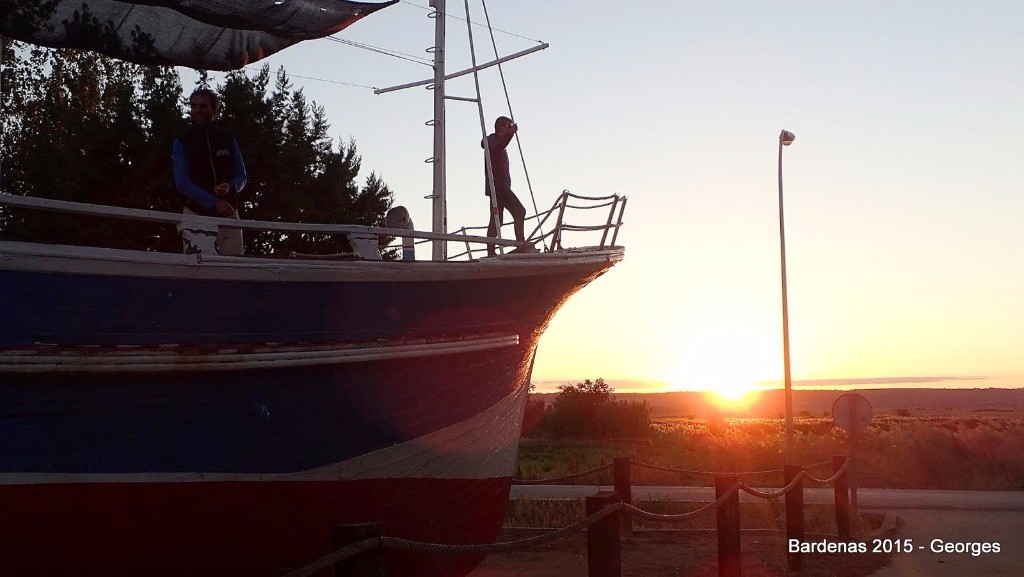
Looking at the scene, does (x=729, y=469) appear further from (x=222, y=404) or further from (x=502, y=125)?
(x=222, y=404)

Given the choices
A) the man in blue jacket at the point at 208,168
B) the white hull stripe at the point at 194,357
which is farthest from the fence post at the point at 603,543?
the man in blue jacket at the point at 208,168

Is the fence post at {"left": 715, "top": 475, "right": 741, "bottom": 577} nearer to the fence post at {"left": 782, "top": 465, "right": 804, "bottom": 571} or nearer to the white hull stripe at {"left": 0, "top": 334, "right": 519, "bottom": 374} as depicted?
the fence post at {"left": 782, "top": 465, "right": 804, "bottom": 571}

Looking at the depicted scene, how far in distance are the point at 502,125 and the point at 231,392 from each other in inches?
186

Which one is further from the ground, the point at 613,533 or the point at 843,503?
the point at 613,533

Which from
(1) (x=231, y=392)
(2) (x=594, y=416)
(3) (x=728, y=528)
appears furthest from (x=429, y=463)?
(2) (x=594, y=416)

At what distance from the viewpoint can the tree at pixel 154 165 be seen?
665 inches

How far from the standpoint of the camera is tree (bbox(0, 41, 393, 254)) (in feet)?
55.4

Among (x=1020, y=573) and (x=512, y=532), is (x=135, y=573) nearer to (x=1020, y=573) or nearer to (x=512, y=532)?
(x=512, y=532)

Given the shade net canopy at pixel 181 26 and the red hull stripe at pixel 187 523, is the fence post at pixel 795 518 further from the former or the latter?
the shade net canopy at pixel 181 26

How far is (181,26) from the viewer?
29.4 ft

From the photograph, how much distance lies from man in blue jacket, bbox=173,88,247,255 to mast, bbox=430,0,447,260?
292 centimetres

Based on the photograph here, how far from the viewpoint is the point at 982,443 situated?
34.3 m

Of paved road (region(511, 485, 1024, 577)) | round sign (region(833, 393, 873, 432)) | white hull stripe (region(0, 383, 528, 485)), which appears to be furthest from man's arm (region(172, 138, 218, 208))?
round sign (region(833, 393, 873, 432))

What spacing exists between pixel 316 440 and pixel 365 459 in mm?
484
